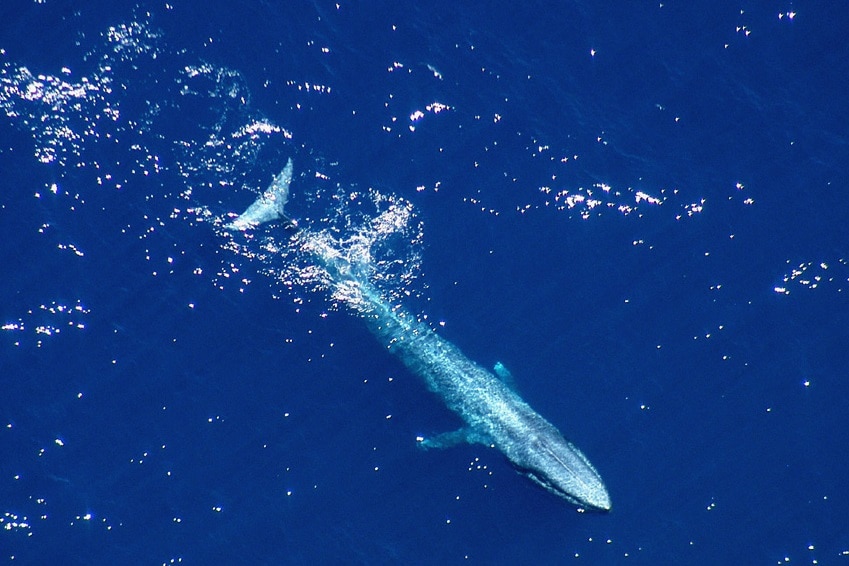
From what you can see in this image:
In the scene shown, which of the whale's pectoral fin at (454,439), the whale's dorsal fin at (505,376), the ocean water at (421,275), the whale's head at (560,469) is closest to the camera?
the whale's head at (560,469)

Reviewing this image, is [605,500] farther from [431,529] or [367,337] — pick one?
[367,337]

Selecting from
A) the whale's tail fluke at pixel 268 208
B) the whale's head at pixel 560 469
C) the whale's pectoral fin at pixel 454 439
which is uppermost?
the whale's tail fluke at pixel 268 208

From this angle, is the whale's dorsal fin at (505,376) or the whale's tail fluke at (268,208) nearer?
the whale's dorsal fin at (505,376)

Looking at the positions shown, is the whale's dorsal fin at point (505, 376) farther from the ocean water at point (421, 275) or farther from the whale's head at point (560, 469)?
the whale's head at point (560, 469)

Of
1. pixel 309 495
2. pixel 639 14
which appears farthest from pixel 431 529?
pixel 639 14

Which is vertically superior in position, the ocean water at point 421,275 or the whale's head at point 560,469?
the ocean water at point 421,275

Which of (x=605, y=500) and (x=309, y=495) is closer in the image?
(x=605, y=500)

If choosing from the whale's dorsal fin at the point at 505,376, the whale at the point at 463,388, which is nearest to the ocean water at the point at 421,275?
the whale's dorsal fin at the point at 505,376

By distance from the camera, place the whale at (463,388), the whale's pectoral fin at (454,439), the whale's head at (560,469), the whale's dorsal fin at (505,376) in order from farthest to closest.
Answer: the whale's dorsal fin at (505,376)
the whale's pectoral fin at (454,439)
the whale at (463,388)
the whale's head at (560,469)
